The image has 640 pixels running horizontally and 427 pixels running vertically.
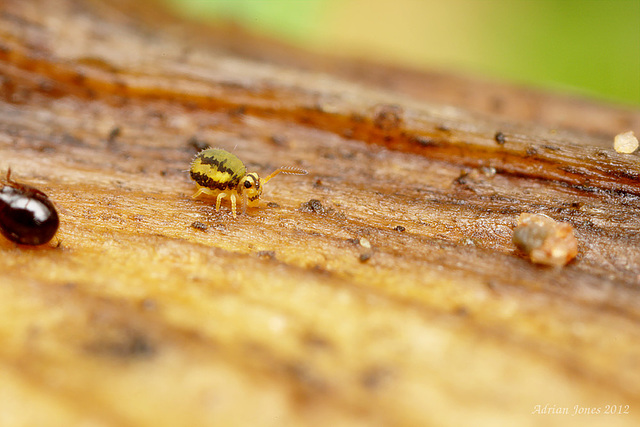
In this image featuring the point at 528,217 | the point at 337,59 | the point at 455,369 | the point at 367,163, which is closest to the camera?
the point at 455,369

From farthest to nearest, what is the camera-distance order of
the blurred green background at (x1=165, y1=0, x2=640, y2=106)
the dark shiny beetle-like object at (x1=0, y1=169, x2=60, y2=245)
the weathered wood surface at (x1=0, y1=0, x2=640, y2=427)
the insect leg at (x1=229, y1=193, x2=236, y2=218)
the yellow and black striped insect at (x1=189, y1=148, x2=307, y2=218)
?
the blurred green background at (x1=165, y1=0, x2=640, y2=106) < the yellow and black striped insect at (x1=189, y1=148, x2=307, y2=218) < the insect leg at (x1=229, y1=193, x2=236, y2=218) < the dark shiny beetle-like object at (x1=0, y1=169, x2=60, y2=245) < the weathered wood surface at (x1=0, y1=0, x2=640, y2=427)

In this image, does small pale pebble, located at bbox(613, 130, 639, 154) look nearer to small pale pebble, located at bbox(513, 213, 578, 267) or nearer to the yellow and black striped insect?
small pale pebble, located at bbox(513, 213, 578, 267)

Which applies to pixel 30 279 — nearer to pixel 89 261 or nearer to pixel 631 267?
pixel 89 261

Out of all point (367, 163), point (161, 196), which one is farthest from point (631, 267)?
point (161, 196)

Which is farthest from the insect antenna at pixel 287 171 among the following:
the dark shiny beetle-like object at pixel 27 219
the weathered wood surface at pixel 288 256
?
the dark shiny beetle-like object at pixel 27 219

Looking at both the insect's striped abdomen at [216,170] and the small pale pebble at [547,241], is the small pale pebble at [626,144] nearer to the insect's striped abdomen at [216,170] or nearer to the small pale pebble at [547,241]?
the small pale pebble at [547,241]

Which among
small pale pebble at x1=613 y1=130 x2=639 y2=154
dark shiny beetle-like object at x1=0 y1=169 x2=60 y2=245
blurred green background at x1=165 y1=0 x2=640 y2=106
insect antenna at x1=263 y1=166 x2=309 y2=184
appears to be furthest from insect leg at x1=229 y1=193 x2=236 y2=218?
blurred green background at x1=165 y1=0 x2=640 y2=106
